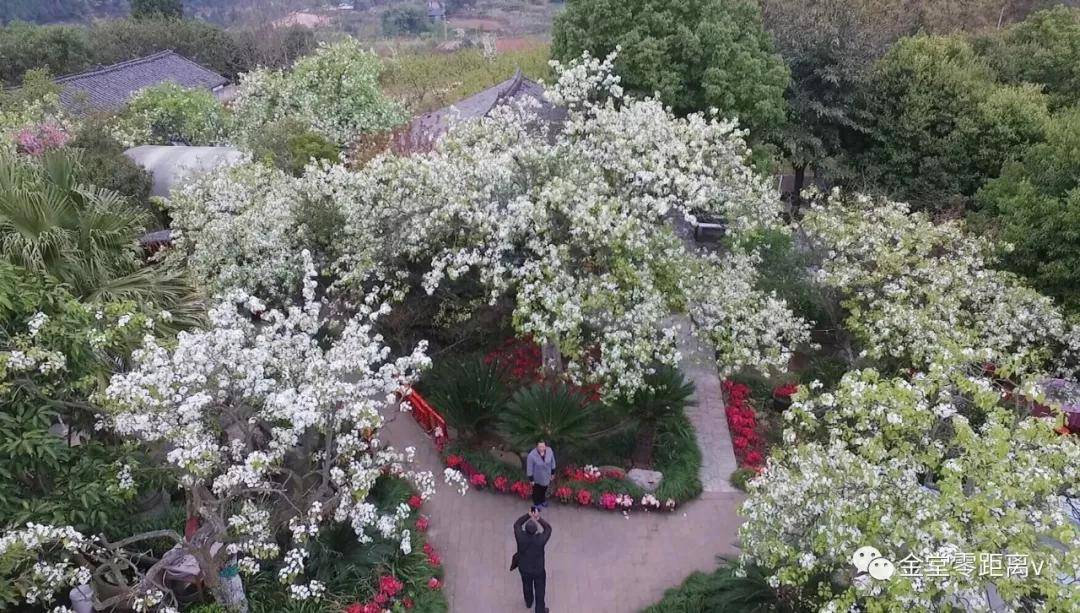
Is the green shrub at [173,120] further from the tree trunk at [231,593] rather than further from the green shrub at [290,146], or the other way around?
the tree trunk at [231,593]

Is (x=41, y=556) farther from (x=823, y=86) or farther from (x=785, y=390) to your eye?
(x=823, y=86)

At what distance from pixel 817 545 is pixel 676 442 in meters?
5.33

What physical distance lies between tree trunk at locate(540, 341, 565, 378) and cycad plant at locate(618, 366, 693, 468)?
4.06 feet

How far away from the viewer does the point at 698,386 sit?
14062mm

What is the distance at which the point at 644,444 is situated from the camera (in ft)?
39.8

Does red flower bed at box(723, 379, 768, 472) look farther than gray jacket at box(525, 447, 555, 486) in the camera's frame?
Yes

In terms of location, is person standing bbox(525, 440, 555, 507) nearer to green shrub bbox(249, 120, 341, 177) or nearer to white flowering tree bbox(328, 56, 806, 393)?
white flowering tree bbox(328, 56, 806, 393)

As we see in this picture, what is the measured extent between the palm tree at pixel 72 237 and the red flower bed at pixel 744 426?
8.81 metres

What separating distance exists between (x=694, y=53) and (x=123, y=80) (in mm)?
27466

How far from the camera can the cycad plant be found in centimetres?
1168

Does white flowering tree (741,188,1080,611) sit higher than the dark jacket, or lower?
higher

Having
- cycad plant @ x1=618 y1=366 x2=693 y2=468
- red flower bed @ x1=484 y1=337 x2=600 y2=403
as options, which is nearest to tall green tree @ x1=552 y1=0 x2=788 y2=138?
red flower bed @ x1=484 y1=337 x2=600 y2=403

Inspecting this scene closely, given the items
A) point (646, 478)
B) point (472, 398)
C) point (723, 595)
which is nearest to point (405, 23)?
point (472, 398)

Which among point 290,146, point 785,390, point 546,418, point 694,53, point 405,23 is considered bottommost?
point 405,23
